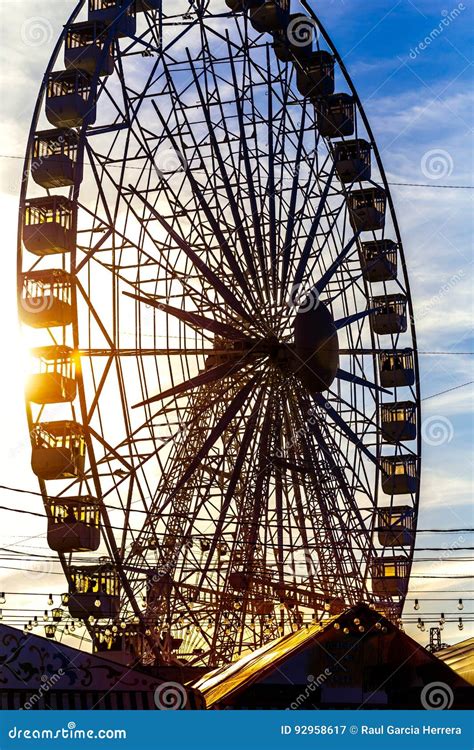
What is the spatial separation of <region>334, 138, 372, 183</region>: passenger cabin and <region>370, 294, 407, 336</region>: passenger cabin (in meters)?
3.19

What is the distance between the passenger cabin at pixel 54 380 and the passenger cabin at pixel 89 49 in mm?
5594

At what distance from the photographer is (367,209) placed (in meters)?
34.7

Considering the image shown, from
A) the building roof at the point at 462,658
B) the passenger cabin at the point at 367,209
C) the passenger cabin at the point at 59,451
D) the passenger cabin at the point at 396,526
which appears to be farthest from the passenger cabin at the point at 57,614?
the passenger cabin at the point at 367,209

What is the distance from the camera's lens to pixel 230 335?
97.2 ft

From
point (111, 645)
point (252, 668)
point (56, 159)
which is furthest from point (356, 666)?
point (56, 159)

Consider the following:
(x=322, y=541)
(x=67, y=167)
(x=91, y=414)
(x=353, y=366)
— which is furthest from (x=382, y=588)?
(x=67, y=167)

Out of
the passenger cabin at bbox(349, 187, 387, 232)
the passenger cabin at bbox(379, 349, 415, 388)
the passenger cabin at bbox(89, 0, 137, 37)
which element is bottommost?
the passenger cabin at bbox(379, 349, 415, 388)

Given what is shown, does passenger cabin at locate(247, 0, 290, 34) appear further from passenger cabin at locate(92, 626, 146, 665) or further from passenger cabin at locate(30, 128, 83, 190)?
passenger cabin at locate(92, 626, 146, 665)

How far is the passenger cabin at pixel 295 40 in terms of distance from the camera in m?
33.0

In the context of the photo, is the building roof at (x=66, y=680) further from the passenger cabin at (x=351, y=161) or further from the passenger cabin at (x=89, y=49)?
the passenger cabin at (x=351, y=161)

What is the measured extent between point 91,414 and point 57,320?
180 centimetres

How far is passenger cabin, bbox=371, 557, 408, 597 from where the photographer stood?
3353cm

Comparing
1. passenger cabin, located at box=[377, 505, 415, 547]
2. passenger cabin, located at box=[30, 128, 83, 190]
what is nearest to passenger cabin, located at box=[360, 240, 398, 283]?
passenger cabin, located at box=[377, 505, 415, 547]

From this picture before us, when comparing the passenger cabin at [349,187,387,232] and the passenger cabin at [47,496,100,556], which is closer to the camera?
the passenger cabin at [47,496,100,556]
